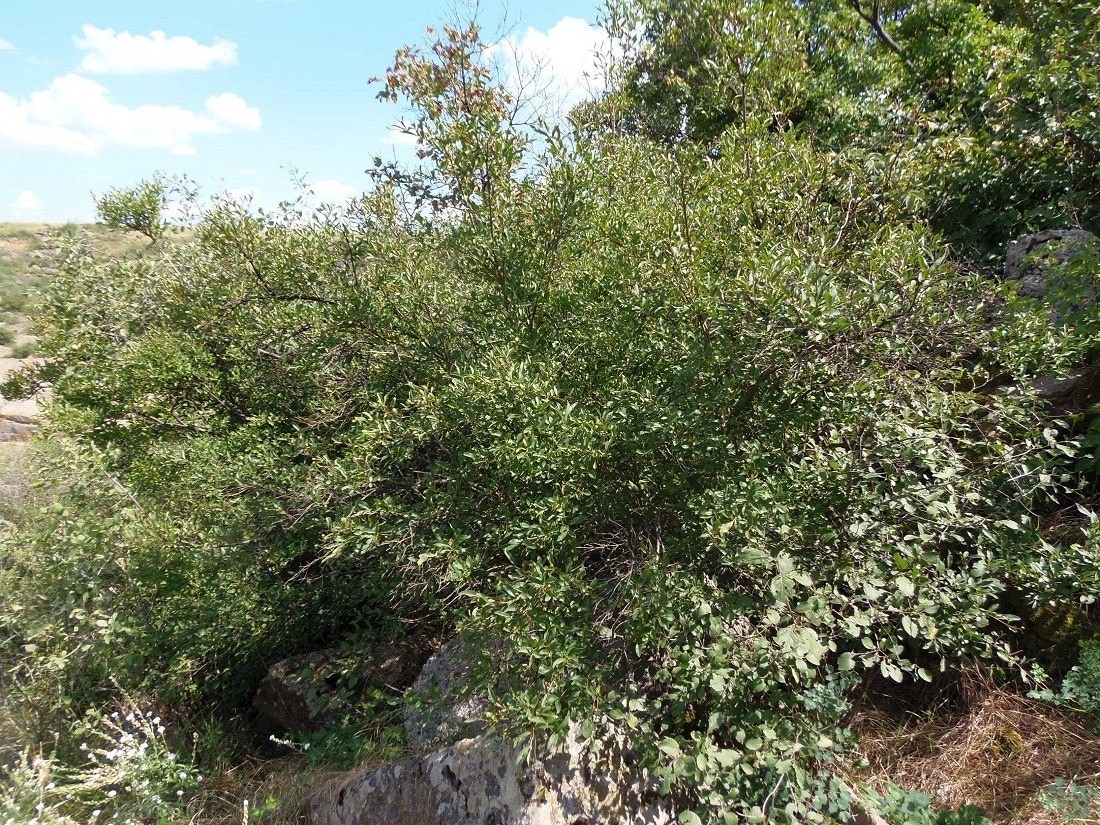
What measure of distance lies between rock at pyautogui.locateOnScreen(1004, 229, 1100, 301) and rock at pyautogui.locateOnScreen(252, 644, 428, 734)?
15.9ft

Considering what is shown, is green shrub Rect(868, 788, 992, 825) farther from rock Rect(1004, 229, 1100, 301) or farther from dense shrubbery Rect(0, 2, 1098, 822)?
rock Rect(1004, 229, 1100, 301)

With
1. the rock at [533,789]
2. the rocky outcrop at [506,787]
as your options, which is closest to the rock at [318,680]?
the rocky outcrop at [506,787]

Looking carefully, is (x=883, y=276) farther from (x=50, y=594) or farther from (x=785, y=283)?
(x=50, y=594)

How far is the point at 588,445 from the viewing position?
9.85 ft

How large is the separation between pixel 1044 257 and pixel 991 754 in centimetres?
331

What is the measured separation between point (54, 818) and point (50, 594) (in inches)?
83.4

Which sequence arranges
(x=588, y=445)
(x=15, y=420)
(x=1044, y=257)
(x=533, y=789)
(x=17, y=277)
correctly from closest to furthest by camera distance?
1. (x=533, y=789)
2. (x=588, y=445)
3. (x=1044, y=257)
4. (x=15, y=420)
5. (x=17, y=277)

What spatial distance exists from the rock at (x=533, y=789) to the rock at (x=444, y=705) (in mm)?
237

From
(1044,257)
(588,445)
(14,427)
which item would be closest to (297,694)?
(588,445)

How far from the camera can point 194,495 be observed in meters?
4.49

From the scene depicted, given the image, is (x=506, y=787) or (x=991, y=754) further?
(x=991, y=754)

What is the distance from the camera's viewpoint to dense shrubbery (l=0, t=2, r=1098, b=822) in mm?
2674

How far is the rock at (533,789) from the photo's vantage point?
110 inches

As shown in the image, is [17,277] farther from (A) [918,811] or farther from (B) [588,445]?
(A) [918,811]
